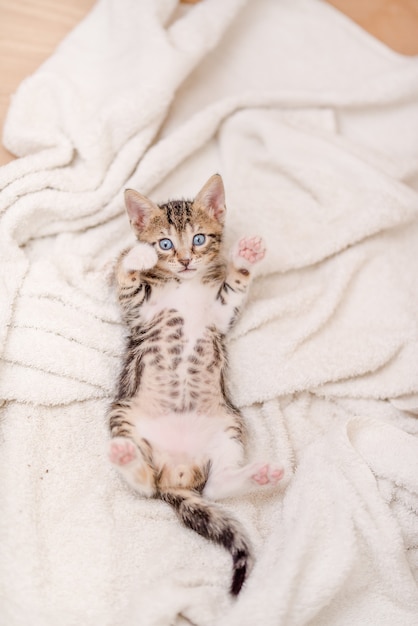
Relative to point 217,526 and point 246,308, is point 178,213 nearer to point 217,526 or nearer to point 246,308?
point 246,308

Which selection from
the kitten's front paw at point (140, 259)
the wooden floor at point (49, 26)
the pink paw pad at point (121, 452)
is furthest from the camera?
the wooden floor at point (49, 26)

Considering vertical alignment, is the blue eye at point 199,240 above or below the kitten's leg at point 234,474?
above

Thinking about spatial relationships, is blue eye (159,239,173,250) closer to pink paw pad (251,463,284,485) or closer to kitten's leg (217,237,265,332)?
kitten's leg (217,237,265,332)

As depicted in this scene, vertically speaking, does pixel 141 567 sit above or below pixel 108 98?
below

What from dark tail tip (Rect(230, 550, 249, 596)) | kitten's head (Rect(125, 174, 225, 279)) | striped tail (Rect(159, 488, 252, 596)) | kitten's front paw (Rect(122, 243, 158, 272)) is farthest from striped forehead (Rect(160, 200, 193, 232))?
dark tail tip (Rect(230, 550, 249, 596))

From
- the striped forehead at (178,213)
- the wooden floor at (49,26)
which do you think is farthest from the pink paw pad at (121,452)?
the wooden floor at (49,26)

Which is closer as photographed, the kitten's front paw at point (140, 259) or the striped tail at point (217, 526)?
the striped tail at point (217, 526)

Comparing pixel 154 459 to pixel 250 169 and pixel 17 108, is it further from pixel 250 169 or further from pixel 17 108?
pixel 17 108

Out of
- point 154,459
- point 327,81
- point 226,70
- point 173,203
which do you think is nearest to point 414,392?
point 154,459

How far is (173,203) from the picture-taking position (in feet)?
6.07

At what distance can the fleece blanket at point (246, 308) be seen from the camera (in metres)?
1.49

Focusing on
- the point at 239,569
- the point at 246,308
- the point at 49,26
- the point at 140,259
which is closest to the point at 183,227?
the point at 140,259

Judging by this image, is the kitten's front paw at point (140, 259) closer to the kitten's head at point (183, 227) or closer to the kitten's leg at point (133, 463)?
the kitten's head at point (183, 227)

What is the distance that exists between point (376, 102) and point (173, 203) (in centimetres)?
86
